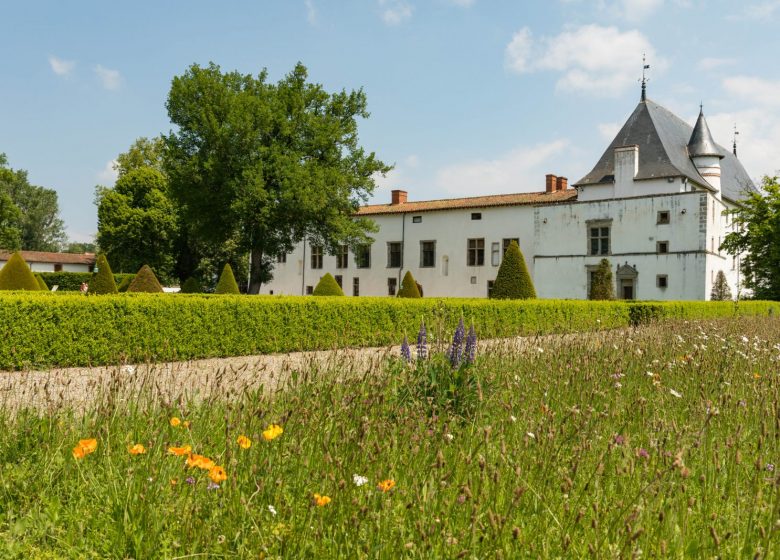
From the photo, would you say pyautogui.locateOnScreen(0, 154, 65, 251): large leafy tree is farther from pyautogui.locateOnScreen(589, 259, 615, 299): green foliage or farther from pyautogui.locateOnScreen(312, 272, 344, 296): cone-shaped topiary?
pyautogui.locateOnScreen(589, 259, 615, 299): green foliage

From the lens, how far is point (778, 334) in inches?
447

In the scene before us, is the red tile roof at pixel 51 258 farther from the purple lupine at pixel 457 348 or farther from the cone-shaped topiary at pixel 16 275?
the purple lupine at pixel 457 348

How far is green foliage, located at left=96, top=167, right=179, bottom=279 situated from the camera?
4512 centimetres

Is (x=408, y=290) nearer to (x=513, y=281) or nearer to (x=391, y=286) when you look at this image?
(x=513, y=281)

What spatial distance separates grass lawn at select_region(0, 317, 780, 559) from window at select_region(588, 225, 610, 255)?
3220 centimetres

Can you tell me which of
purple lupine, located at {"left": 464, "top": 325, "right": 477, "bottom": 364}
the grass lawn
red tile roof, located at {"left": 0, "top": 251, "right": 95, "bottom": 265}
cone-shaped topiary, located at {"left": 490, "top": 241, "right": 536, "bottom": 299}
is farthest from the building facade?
red tile roof, located at {"left": 0, "top": 251, "right": 95, "bottom": 265}

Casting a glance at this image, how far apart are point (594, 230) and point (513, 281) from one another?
12.7m

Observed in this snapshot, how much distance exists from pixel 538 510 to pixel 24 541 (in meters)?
2.30

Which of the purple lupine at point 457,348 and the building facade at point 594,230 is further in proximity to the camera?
the building facade at point 594,230

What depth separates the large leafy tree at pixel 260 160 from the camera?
103 feet

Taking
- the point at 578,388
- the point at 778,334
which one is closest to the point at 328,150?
the point at 778,334

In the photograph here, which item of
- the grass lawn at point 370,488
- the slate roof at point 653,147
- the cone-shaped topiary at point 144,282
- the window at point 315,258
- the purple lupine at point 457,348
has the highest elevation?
the slate roof at point 653,147

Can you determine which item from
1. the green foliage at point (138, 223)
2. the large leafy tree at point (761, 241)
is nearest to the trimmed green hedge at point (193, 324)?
the large leafy tree at point (761, 241)

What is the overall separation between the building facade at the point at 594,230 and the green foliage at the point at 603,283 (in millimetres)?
1429
